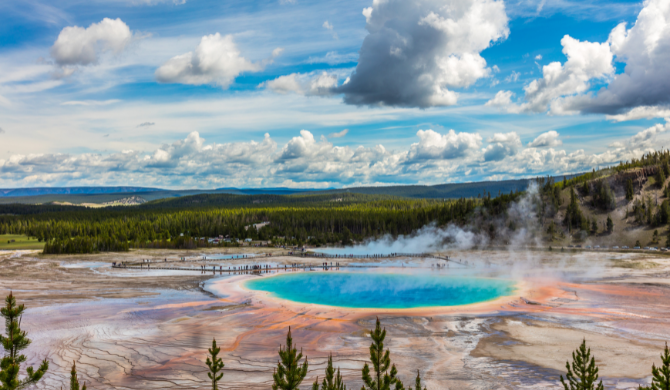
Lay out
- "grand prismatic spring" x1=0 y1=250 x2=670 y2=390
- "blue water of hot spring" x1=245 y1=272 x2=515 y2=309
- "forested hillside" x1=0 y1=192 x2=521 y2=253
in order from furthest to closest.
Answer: "forested hillside" x1=0 y1=192 x2=521 y2=253 < "blue water of hot spring" x1=245 y1=272 x2=515 y2=309 < "grand prismatic spring" x1=0 y1=250 x2=670 y2=390

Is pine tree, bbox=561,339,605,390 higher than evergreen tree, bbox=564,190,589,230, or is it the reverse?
evergreen tree, bbox=564,190,589,230

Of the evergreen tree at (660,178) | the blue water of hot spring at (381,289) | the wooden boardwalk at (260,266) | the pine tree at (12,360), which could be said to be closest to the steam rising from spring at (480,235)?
the wooden boardwalk at (260,266)

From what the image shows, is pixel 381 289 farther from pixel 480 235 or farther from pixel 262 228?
pixel 262 228

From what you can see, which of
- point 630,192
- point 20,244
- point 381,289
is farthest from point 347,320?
point 20,244

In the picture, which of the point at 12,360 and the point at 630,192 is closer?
the point at 12,360

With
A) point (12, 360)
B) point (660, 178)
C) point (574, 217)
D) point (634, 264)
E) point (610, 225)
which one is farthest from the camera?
point (660, 178)

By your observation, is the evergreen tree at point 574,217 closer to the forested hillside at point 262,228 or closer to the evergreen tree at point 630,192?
the evergreen tree at point 630,192

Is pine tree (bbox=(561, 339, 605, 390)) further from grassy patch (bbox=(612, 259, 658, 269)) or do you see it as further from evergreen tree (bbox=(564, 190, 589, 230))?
evergreen tree (bbox=(564, 190, 589, 230))

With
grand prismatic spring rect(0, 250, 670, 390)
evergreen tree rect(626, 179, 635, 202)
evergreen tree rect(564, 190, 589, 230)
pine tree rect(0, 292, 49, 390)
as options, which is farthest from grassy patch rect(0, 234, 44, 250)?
evergreen tree rect(626, 179, 635, 202)

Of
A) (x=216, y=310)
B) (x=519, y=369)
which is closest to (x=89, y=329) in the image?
(x=216, y=310)

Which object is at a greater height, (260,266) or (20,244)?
(20,244)

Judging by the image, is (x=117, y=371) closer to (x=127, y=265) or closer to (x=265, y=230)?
(x=127, y=265)
